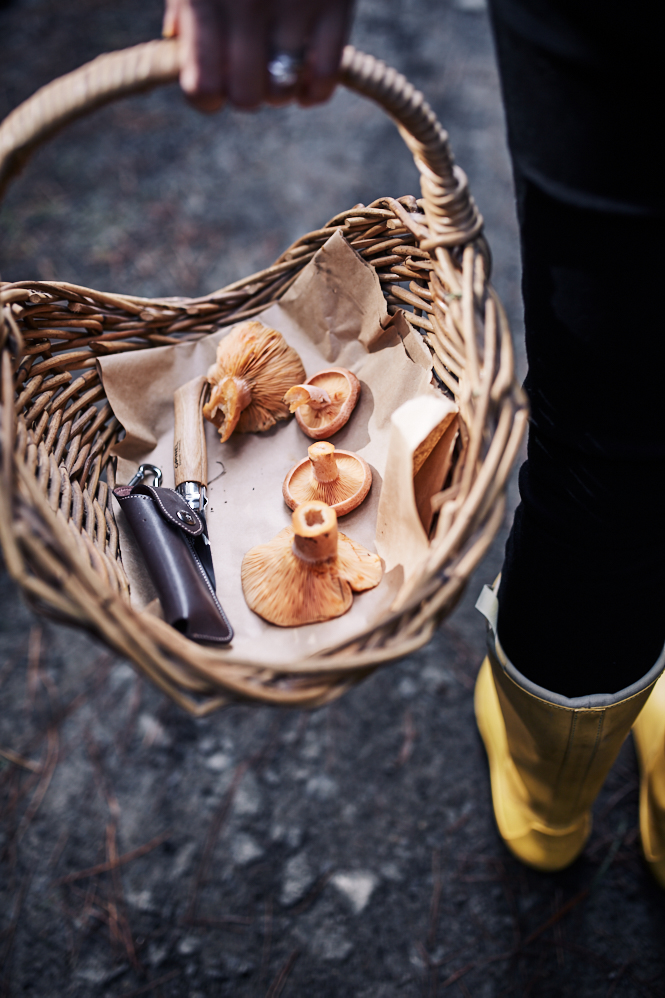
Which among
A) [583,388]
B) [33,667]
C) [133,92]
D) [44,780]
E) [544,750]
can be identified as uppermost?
[133,92]

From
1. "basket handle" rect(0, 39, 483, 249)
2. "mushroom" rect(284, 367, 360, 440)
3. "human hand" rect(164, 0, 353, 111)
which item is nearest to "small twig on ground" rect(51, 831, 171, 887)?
"mushroom" rect(284, 367, 360, 440)

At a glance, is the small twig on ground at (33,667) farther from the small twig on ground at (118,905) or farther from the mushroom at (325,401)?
the mushroom at (325,401)

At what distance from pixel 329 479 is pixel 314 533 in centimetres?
20

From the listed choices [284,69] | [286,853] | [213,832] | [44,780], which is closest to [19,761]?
[44,780]

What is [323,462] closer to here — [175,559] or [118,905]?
[175,559]

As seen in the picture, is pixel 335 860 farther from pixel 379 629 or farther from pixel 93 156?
pixel 93 156

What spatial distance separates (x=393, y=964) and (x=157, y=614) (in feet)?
2.86

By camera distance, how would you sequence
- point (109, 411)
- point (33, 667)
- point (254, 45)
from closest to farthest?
point (254, 45) → point (109, 411) → point (33, 667)

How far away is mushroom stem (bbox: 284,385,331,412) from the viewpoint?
114 centimetres

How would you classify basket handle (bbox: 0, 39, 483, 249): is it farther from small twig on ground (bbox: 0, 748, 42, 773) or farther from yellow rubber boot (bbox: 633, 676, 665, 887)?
small twig on ground (bbox: 0, 748, 42, 773)

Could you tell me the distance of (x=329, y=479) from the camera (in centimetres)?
111

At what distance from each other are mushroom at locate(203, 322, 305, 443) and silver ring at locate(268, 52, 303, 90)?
53cm

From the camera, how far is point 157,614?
3.33ft

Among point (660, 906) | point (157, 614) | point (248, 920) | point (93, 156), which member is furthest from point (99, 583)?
point (93, 156)
